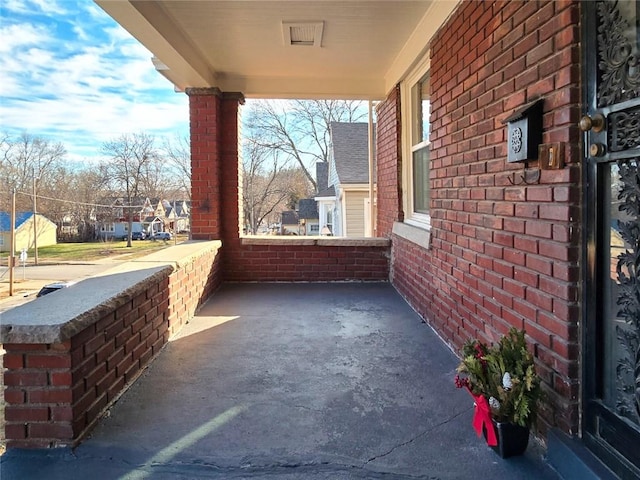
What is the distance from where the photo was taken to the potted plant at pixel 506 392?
1675 millimetres

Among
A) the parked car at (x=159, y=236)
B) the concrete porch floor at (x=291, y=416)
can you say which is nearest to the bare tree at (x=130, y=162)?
the parked car at (x=159, y=236)

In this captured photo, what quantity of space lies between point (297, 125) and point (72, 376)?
1959 cm

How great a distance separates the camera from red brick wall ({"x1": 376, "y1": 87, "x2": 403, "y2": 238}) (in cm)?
496

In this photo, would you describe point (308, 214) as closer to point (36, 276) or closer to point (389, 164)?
point (36, 276)

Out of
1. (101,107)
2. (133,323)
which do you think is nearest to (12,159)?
(101,107)

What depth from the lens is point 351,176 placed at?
12289mm

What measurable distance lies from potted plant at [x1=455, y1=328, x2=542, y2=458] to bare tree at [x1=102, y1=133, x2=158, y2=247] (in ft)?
62.4

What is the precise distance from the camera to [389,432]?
6.45 feet

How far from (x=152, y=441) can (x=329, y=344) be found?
1.50 m

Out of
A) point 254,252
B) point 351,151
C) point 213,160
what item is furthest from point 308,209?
point 213,160

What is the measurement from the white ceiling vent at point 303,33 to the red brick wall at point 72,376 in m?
2.43

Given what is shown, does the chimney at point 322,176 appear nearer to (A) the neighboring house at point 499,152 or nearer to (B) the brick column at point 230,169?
(B) the brick column at point 230,169

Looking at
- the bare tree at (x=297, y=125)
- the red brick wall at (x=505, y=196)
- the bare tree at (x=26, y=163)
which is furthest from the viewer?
the bare tree at (x=297, y=125)

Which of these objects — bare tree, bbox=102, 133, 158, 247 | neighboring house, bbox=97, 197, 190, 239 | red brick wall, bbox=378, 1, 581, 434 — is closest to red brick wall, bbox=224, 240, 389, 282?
red brick wall, bbox=378, 1, 581, 434
